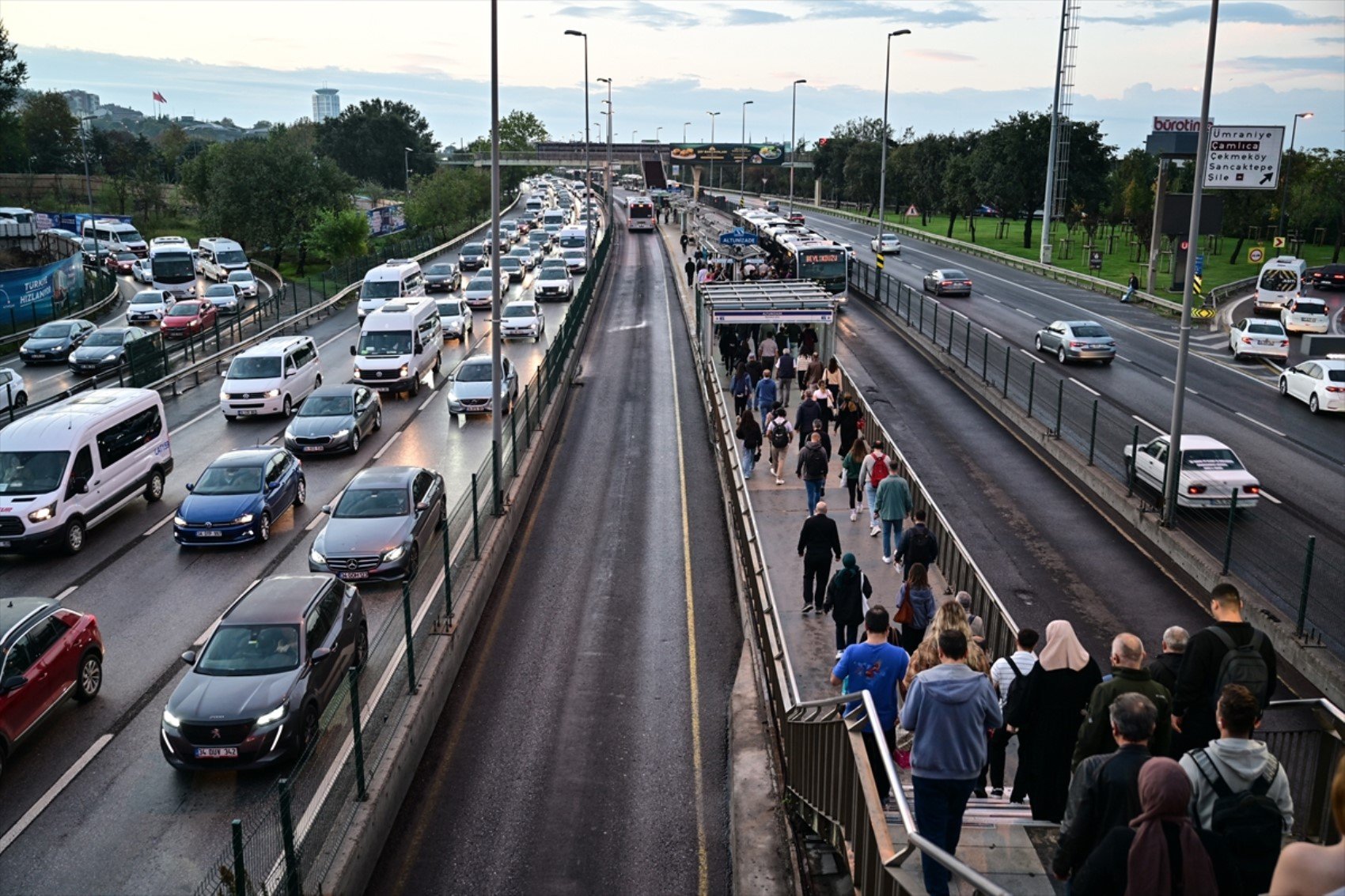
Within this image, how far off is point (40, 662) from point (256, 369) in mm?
18800

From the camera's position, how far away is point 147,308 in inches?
1933

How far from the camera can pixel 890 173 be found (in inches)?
4328

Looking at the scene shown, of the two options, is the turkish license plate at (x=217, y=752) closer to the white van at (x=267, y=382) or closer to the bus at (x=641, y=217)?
the white van at (x=267, y=382)

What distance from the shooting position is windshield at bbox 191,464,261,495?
21219 millimetres

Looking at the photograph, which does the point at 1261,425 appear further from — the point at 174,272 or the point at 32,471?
the point at 174,272

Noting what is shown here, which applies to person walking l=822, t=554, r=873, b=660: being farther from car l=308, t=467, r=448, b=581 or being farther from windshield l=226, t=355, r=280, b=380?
windshield l=226, t=355, r=280, b=380

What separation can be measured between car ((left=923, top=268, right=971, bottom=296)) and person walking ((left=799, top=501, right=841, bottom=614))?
133 feet

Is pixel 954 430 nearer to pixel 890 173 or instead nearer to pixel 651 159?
pixel 890 173

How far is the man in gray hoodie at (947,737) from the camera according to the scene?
7.62m

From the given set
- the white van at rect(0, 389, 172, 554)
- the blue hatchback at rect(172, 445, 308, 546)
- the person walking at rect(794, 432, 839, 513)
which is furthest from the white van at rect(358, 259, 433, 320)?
the person walking at rect(794, 432, 839, 513)

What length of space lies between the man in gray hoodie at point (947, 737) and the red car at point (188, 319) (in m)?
42.8

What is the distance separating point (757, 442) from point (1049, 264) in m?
51.8

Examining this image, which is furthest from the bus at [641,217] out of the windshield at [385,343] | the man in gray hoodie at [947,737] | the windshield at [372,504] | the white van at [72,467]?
the man in gray hoodie at [947,737]

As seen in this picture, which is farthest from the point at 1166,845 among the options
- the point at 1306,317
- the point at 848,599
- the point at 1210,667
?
the point at 1306,317
